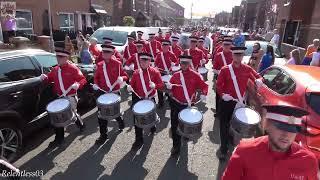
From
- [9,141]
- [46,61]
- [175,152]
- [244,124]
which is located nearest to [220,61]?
[175,152]

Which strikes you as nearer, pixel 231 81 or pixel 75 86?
pixel 231 81

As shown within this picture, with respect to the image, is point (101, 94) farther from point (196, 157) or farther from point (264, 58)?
point (264, 58)

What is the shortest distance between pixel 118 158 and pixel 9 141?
1793 mm

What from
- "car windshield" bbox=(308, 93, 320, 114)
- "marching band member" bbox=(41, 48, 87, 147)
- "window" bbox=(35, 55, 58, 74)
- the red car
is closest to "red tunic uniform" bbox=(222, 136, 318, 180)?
the red car

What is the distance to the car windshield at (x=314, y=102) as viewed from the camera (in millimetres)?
4461

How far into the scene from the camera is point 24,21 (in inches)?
816

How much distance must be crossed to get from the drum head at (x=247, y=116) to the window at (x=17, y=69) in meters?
3.65

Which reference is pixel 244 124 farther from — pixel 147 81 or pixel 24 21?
pixel 24 21

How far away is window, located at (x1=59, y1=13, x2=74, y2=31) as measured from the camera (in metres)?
24.8

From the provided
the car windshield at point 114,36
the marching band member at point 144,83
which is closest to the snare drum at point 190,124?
the marching band member at point 144,83

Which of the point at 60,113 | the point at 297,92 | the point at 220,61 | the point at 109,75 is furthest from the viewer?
the point at 220,61

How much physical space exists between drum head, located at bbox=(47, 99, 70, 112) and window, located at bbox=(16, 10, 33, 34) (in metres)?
15.9

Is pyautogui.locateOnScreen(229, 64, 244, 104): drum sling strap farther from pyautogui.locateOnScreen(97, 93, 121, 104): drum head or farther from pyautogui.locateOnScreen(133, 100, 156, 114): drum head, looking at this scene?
pyautogui.locateOnScreen(97, 93, 121, 104): drum head

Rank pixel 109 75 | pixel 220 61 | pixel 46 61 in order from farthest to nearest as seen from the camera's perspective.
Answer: pixel 220 61 → pixel 46 61 → pixel 109 75
